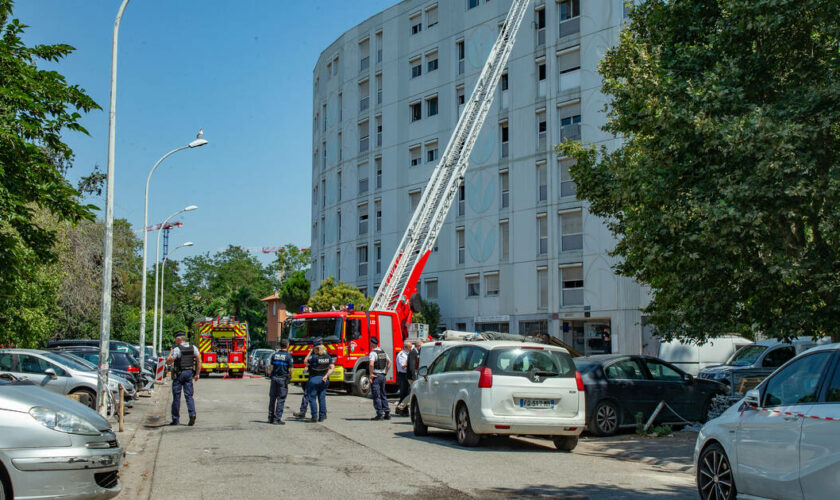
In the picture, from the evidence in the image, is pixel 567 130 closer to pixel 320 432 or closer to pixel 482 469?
pixel 320 432

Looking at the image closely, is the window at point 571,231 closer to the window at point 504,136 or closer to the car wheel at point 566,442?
the window at point 504,136

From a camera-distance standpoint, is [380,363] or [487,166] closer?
[380,363]

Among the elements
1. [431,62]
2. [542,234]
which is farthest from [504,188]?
[431,62]

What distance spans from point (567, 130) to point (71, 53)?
1067 inches

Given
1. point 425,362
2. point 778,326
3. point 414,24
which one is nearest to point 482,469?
point 778,326

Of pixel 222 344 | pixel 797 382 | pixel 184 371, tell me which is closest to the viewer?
pixel 797 382

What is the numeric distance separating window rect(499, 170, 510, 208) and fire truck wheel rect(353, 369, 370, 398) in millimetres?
17474

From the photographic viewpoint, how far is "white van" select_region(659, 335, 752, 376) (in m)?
26.1

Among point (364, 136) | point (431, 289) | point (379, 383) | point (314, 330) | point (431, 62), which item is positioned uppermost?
point (431, 62)

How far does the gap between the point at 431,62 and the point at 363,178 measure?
28.7ft

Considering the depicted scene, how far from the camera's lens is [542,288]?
3897 cm

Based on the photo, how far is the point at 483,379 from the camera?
40.0 ft

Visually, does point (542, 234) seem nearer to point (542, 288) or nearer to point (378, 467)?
point (542, 288)

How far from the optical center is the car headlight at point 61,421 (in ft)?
22.4
